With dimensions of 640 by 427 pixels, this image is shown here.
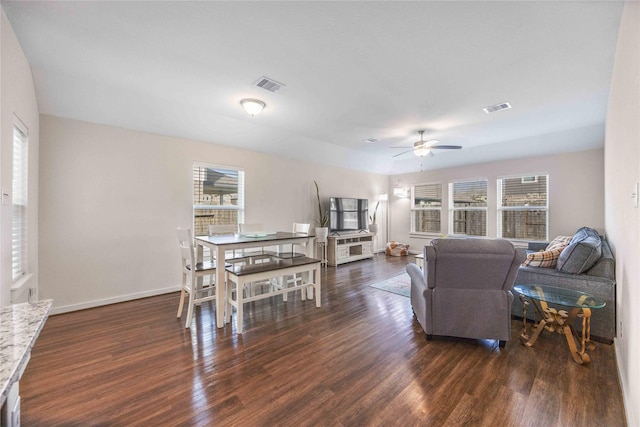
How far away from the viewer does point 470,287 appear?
2.30 m

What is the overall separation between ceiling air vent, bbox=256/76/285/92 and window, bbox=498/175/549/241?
5.64 metres

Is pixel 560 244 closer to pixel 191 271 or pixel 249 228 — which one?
pixel 249 228

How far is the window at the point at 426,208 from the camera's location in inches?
279

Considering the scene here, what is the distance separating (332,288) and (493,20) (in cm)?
368

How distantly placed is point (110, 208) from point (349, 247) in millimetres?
4607

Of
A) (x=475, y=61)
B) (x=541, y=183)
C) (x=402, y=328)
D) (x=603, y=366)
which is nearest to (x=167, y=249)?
(x=402, y=328)

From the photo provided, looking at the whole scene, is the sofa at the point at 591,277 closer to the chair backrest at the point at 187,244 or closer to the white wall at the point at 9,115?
the chair backrest at the point at 187,244

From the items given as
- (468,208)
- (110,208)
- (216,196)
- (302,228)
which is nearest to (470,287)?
(302,228)

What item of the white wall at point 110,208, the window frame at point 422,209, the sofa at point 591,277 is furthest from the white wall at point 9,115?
the window frame at point 422,209

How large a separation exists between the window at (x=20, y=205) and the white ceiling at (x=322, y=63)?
77 centimetres

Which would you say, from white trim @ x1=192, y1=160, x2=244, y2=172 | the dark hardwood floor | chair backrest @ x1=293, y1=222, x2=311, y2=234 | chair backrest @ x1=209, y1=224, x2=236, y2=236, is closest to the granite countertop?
the dark hardwood floor

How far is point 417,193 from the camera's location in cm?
750

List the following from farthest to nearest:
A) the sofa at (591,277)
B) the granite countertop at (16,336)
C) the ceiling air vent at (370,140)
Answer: the ceiling air vent at (370,140) < the sofa at (591,277) < the granite countertop at (16,336)

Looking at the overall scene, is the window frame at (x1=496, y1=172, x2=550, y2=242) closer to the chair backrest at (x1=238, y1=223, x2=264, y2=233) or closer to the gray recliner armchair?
the gray recliner armchair
